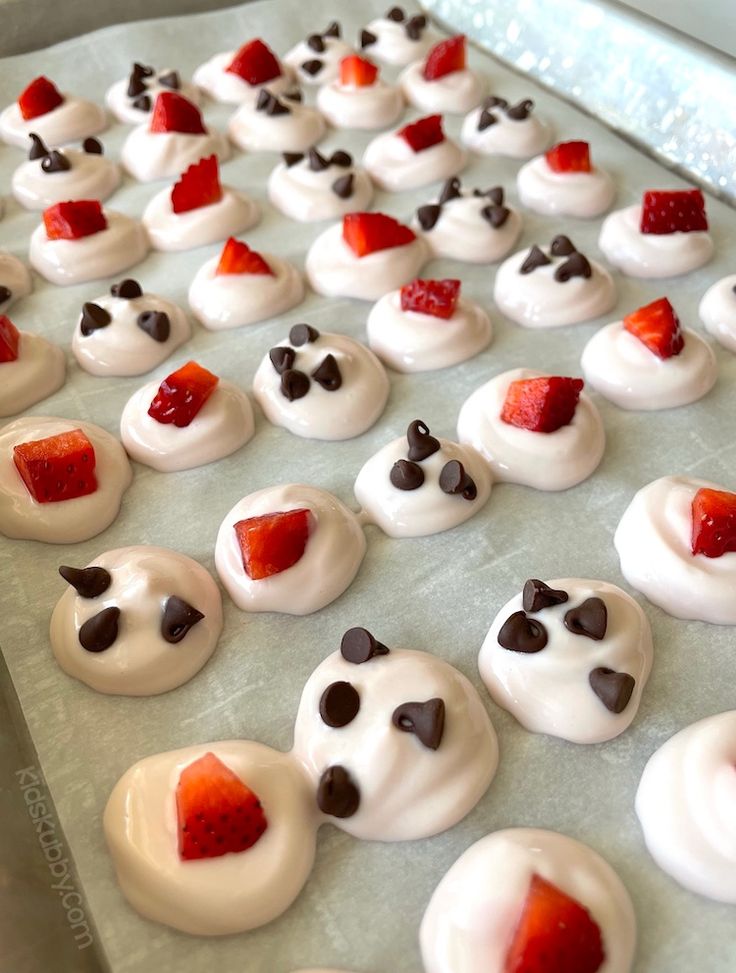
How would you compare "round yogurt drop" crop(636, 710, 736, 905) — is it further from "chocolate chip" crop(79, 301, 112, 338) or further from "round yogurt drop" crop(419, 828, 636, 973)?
"chocolate chip" crop(79, 301, 112, 338)

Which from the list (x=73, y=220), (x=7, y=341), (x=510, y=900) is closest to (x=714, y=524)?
(x=510, y=900)

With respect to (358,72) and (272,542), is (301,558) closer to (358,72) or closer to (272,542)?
(272,542)

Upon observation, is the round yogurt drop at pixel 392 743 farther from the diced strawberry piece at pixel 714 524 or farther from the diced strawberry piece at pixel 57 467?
the diced strawberry piece at pixel 57 467

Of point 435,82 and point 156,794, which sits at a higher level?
point 435,82

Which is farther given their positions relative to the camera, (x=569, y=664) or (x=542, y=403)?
(x=542, y=403)

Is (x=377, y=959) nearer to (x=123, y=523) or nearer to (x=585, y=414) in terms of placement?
(x=123, y=523)

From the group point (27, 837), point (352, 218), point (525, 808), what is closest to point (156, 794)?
point (27, 837)

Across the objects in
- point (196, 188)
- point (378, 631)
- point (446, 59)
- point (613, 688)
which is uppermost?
point (446, 59)
